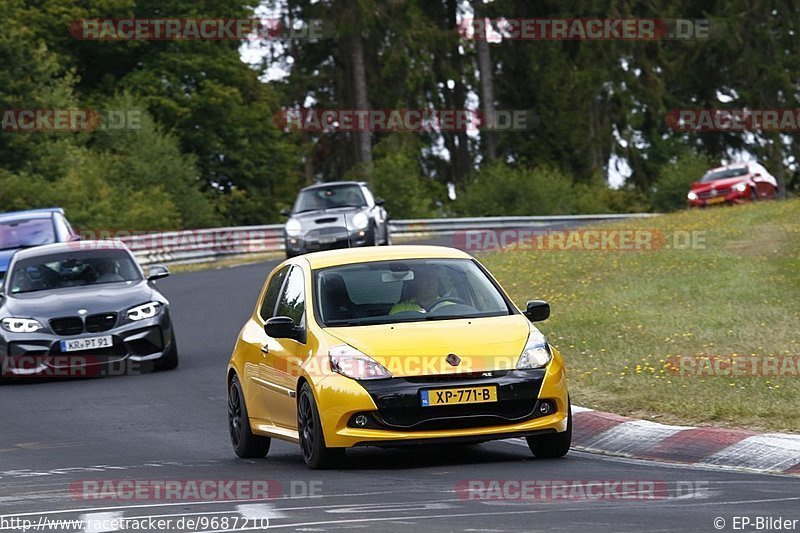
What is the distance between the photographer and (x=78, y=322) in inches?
729

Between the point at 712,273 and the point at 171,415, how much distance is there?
1091 cm

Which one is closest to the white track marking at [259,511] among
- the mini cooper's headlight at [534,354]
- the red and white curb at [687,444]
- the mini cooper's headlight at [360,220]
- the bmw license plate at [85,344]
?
the mini cooper's headlight at [534,354]

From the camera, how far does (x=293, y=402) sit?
442 inches

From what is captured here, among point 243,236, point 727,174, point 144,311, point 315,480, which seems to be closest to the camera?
point 315,480

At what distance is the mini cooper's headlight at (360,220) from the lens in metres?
31.6

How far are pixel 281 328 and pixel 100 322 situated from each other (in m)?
7.73

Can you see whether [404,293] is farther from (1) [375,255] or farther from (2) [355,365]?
(2) [355,365]

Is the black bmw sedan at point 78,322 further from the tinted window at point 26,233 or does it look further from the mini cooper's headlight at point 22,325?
the tinted window at point 26,233

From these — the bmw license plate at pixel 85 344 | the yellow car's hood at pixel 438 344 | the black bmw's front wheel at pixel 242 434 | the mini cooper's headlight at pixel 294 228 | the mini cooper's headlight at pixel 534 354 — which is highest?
the yellow car's hood at pixel 438 344

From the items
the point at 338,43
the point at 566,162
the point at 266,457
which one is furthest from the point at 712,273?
the point at 566,162

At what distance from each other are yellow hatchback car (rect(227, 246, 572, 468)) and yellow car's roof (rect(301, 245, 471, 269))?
11 millimetres

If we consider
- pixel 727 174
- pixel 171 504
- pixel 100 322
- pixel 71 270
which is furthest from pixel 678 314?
pixel 727 174

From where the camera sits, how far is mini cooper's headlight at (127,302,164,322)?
18.8 m

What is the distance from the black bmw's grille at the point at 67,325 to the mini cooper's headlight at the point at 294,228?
45.2 ft
